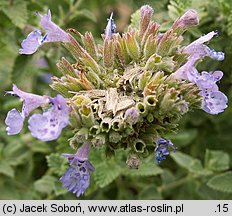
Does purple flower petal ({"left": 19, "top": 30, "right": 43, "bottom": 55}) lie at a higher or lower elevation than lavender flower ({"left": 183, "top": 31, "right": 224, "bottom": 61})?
higher

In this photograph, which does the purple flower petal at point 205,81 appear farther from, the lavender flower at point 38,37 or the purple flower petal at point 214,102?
the lavender flower at point 38,37

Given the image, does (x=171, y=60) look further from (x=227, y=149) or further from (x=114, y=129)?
(x=227, y=149)

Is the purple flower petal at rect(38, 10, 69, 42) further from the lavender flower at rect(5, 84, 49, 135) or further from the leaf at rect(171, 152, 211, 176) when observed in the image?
the leaf at rect(171, 152, 211, 176)

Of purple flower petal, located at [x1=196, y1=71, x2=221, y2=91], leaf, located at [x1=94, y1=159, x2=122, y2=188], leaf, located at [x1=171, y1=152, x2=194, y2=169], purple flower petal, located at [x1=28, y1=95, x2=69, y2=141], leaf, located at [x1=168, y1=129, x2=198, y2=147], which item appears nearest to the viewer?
purple flower petal, located at [x1=28, y1=95, x2=69, y2=141]

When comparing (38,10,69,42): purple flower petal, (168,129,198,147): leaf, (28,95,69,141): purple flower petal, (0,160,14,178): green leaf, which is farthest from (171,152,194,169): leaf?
(28,95,69,141): purple flower petal

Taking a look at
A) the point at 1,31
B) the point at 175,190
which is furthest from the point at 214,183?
the point at 1,31

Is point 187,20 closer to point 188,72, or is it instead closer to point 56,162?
point 188,72

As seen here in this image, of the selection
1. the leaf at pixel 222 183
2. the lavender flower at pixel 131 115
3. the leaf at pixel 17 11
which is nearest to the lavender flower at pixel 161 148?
the lavender flower at pixel 131 115

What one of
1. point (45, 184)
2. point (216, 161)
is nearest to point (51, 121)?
point (45, 184)
